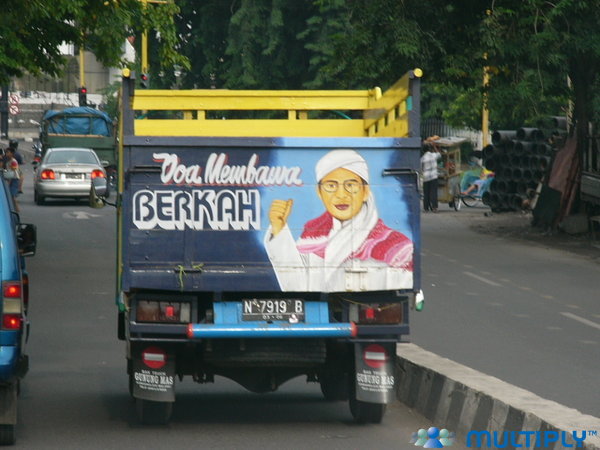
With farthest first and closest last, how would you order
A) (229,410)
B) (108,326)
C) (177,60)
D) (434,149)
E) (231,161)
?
(434,149) → (177,60) → (108,326) → (229,410) → (231,161)

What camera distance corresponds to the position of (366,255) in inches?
334

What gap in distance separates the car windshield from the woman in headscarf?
2683cm

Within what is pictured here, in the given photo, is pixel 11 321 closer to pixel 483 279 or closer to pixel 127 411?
pixel 127 411

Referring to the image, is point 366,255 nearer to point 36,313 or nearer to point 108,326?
point 108,326

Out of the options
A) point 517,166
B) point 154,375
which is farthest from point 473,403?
point 517,166

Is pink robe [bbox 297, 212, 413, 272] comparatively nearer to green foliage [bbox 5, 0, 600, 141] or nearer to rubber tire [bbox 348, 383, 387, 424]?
rubber tire [bbox 348, 383, 387, 424]

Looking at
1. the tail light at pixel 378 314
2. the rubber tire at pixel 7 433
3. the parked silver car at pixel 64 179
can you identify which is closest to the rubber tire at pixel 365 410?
the tail light at pixel 378 314

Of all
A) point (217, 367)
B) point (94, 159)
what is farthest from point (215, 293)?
point (94, 159)

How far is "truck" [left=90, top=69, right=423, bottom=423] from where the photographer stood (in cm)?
827

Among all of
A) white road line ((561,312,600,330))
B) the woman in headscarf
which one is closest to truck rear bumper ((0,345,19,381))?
the woman in headscarf

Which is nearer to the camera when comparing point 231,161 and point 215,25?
point 231,161

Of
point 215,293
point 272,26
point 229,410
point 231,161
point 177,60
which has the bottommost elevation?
point 229,410

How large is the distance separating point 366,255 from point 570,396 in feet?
8.67

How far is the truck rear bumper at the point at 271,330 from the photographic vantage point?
26.8ft
